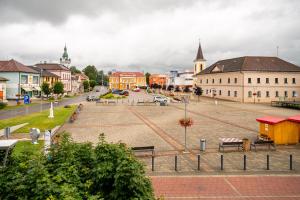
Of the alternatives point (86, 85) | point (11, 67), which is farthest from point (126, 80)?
point (11, 67)

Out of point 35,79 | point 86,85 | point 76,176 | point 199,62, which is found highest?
point 199,62

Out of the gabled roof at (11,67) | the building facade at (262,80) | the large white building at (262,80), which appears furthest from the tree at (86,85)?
the building facade at (262,80)

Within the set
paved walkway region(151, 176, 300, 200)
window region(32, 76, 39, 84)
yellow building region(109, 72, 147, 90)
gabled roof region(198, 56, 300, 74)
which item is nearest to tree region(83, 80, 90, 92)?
yellow building region(109, 72, 147, 90)

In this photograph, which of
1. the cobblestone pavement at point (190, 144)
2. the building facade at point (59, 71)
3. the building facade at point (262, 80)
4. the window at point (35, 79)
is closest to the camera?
the cobblestone pavement at point (190, 144)

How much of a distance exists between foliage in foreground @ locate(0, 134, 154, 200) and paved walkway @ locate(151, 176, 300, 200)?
11.7 ft

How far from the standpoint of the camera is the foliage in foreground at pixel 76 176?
5977 mm

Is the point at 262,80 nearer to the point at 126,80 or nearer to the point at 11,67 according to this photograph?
the point at 11,67

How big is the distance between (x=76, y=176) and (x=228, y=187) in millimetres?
6769

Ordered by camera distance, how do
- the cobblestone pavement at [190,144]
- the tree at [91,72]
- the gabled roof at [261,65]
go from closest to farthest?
the cobblestone pavement at [190,144] → the gabled roof at [261,65] → the tree at [91,72]

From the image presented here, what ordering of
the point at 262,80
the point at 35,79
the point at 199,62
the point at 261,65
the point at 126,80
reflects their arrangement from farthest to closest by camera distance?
the point at 126,80, the point at 199,62, the point at 35,79, the point at 261,65, the point at 262,80

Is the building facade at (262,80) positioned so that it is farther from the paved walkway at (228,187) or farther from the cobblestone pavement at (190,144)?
the paved walkway at (228,187)

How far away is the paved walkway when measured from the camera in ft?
33.2

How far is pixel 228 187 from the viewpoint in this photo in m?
10.9

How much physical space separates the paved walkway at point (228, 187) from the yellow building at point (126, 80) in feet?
466
